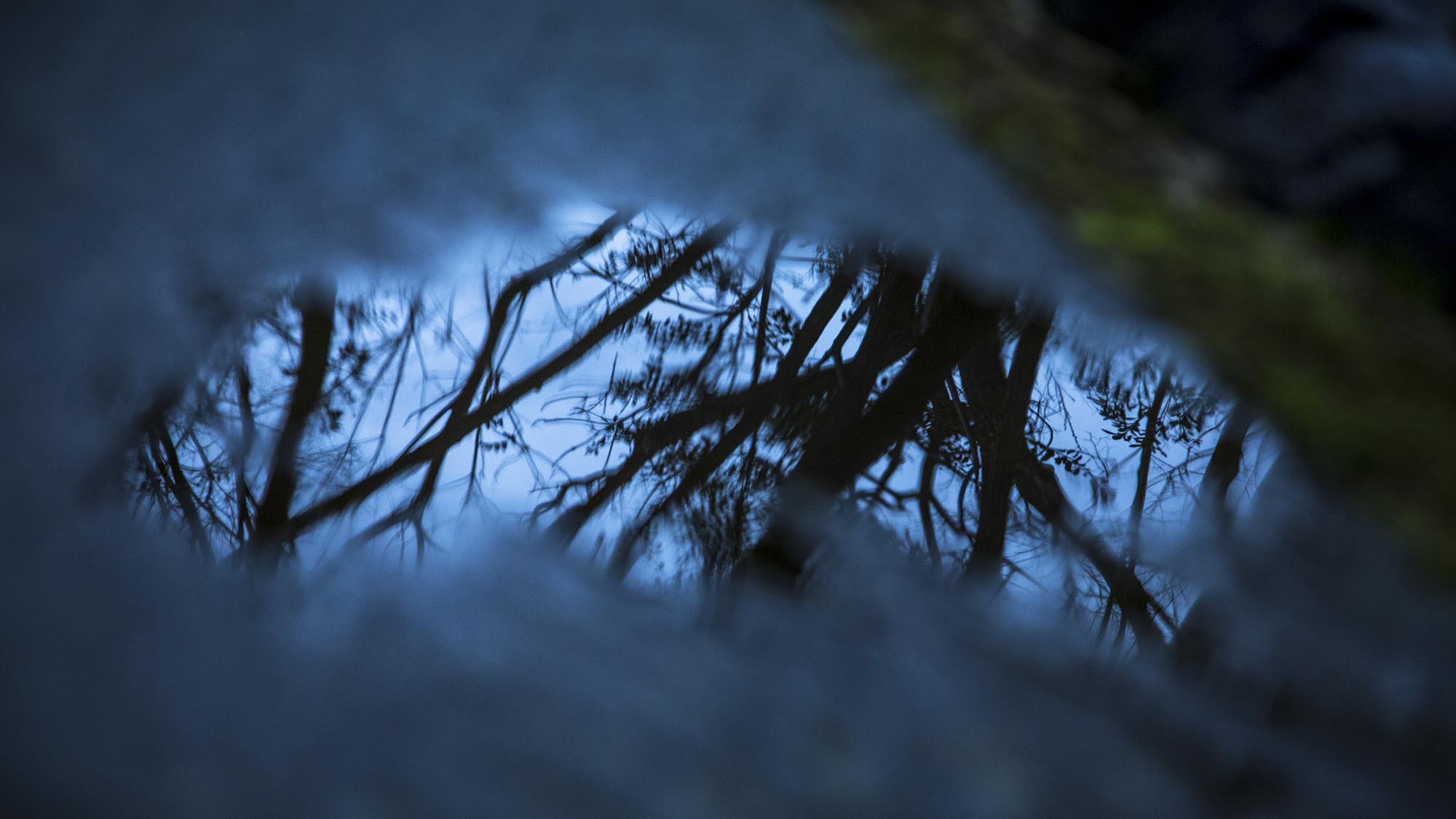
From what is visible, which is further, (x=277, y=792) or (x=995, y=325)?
(x=995, y=325)

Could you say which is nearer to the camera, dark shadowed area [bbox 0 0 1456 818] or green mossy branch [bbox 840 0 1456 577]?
dark shadowed area [bbox 0 0 1456 818]

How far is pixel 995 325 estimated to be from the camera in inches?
49.5

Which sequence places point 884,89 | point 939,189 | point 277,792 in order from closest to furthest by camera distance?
point 277,792 < point 939,189 < point 884,89

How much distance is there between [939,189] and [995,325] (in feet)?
0.74

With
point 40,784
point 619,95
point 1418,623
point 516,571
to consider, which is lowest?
point 40,784

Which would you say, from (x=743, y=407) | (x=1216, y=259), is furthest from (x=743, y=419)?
(x=1216, y=259)

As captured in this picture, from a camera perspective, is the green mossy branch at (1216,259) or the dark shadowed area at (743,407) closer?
the dark shadowed area at (743,407)

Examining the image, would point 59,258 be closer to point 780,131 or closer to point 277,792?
point 277,792

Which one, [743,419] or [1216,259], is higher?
[1216,259]

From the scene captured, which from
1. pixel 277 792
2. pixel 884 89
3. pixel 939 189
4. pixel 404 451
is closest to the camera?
pixel 277 792

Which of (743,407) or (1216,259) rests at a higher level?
(1216,259)

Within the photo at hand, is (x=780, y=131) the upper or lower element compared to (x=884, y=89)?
lower

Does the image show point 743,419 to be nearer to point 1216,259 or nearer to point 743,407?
point 743,407

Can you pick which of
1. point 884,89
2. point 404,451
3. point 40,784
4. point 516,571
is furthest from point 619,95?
point 40,784
